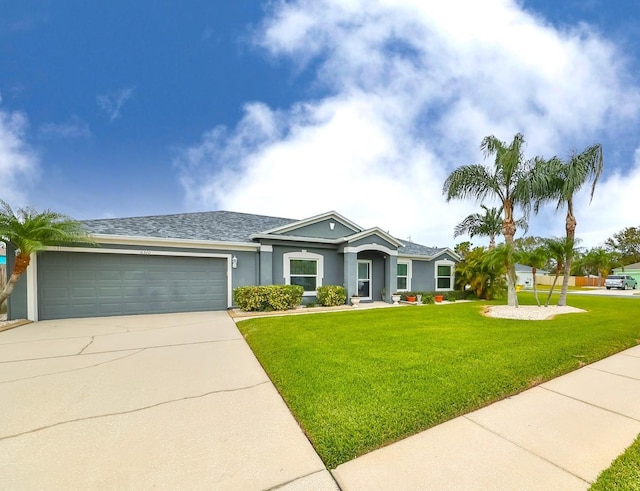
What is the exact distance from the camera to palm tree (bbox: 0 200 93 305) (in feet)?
26.2

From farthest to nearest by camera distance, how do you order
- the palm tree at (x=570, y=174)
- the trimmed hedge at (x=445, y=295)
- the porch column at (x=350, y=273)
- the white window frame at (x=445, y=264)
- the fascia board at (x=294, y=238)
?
the white window frame at (x=445, y=264) → the trimmed hedge at (x=445, y=295) → the porch column at (x=350, y=273) → the fascia board at (x=294, y=238) → the palm tree at (x=570, y=174)

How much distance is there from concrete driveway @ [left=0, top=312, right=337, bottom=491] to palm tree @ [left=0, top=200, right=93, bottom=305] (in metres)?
3.86

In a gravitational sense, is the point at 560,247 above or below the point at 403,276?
above

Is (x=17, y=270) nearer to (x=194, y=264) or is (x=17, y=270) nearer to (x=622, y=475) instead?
(x=194, y=264)

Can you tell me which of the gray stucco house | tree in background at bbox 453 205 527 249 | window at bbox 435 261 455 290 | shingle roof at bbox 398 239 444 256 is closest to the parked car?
tree in background at bbox 453 205 527 249

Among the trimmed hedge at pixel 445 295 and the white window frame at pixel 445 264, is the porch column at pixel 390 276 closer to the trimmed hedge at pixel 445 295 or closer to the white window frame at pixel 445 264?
the trimmed hedge at pixel 445 295

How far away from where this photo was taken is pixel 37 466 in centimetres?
237

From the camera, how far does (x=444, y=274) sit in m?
17.5

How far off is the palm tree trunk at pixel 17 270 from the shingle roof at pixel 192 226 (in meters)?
Result: 1.78

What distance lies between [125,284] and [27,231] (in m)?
3.03

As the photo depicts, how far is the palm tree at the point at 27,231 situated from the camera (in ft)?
26.2

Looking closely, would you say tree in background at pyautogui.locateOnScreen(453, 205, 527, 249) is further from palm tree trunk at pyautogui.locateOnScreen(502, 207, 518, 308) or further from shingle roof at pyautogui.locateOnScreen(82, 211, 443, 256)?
palm tree trunk at pyautogui.locateOnScreen(502, 207, 518, 308)

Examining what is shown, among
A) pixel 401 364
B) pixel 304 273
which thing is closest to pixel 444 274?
pixel 304 273

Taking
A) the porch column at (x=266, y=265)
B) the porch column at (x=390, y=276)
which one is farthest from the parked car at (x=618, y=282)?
the porch column at (x=266, y=265)
